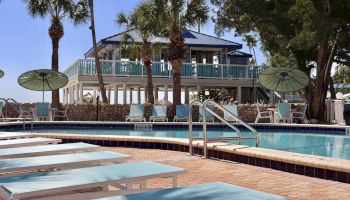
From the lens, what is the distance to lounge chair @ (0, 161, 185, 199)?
10.5ft

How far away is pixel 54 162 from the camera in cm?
443

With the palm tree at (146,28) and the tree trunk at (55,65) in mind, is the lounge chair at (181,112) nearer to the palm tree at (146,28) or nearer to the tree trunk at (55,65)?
the palm tree at (146,28)

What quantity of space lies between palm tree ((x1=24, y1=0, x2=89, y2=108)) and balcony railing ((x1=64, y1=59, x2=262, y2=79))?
1.85 meters

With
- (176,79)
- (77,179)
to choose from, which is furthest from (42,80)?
(77,179)

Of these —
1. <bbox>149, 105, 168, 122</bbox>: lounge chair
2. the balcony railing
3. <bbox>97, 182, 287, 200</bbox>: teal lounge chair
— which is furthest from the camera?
the balcony railing

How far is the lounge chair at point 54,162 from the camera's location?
4191 millimetres

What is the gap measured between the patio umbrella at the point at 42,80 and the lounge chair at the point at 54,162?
14929mm

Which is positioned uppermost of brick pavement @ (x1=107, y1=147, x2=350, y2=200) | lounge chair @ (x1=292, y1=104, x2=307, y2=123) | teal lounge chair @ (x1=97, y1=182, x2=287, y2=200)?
lounge chair @ (x1=292, y1=104, x2=307, y2=123)

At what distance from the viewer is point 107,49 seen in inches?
1213

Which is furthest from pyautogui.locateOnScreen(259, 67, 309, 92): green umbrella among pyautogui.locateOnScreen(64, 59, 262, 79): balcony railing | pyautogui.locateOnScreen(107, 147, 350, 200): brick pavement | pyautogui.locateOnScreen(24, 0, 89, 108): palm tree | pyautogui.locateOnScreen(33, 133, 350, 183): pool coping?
pyautogui.locateOnScreen(107, 147, 350, 200): brick pavement

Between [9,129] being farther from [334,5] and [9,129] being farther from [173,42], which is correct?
[334,5]

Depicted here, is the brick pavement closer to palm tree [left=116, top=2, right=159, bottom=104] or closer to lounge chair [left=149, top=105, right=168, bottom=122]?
lounge chair [left=149, top=105, right=168, bottom=122]

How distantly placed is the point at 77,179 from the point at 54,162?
1003mm

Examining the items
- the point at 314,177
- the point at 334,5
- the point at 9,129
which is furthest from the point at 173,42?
the point at 314,177
